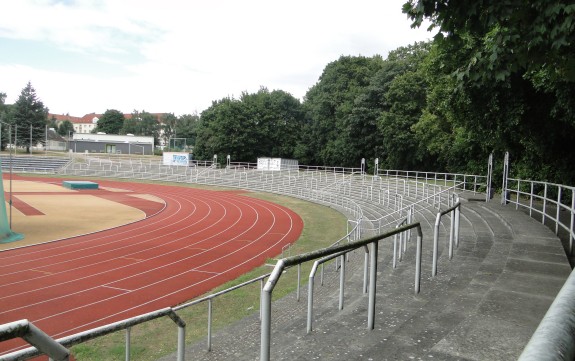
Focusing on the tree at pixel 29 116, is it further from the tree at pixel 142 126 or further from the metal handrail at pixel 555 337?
the metal handrail at pixel 555 337

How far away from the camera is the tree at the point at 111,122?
13738 cm

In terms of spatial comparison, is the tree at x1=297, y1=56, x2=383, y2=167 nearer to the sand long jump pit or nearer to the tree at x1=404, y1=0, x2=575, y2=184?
the tree at x1=404, y1=0, x2=575, y2=184

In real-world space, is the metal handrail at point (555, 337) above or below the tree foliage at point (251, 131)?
below

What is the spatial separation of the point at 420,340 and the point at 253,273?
32.9 feet

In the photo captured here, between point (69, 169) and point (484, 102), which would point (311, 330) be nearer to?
point (484, 102)

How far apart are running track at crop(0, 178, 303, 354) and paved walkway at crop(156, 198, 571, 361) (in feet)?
12.3

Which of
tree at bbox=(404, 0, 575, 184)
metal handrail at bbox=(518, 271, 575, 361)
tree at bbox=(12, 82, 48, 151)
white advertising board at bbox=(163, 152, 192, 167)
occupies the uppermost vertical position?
tree at bbox=(12, 82, 48, 151)

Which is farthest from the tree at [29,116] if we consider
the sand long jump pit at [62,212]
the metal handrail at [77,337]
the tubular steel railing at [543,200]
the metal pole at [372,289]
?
the metal pole at [372,289]

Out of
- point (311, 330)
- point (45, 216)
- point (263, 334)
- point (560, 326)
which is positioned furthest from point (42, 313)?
point (45, 216)

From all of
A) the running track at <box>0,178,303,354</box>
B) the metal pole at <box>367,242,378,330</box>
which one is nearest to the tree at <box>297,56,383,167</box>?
the running track at <box>0,178,303,354</box>

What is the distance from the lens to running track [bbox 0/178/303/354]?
1069 cm

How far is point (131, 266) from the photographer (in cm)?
1457

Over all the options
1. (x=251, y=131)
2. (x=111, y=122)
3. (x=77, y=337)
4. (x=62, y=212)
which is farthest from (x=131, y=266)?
(x=111, y=122)

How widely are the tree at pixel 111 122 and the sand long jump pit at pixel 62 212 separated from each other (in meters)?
103
